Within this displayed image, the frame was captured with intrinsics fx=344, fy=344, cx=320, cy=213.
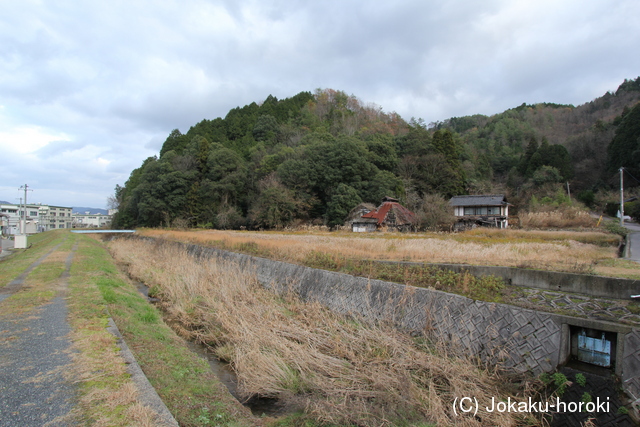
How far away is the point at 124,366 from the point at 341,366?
3.17m

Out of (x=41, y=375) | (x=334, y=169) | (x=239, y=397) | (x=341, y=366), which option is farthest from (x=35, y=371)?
(x=334, y=169)

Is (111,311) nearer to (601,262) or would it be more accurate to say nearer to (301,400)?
(301,400)

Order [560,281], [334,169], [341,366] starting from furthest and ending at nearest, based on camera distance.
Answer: [334,169], [560,281], [341,366]

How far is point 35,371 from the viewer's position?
422cm

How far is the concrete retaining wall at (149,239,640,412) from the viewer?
485cm

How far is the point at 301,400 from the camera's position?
16.9 feet

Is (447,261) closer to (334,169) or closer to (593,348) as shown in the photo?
(593,348)

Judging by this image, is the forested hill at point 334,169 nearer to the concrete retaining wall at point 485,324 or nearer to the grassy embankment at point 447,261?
the grassy embankment at point 447,261

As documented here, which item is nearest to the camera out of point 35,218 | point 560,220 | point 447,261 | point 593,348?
point 593,348

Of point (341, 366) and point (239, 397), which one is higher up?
point (341, 366)

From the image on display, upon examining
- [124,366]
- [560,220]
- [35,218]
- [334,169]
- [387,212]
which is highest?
[334,169]

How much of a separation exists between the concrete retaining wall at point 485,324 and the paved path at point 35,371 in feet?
18.1

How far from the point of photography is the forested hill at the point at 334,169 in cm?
3759

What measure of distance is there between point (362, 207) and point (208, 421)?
102ft
